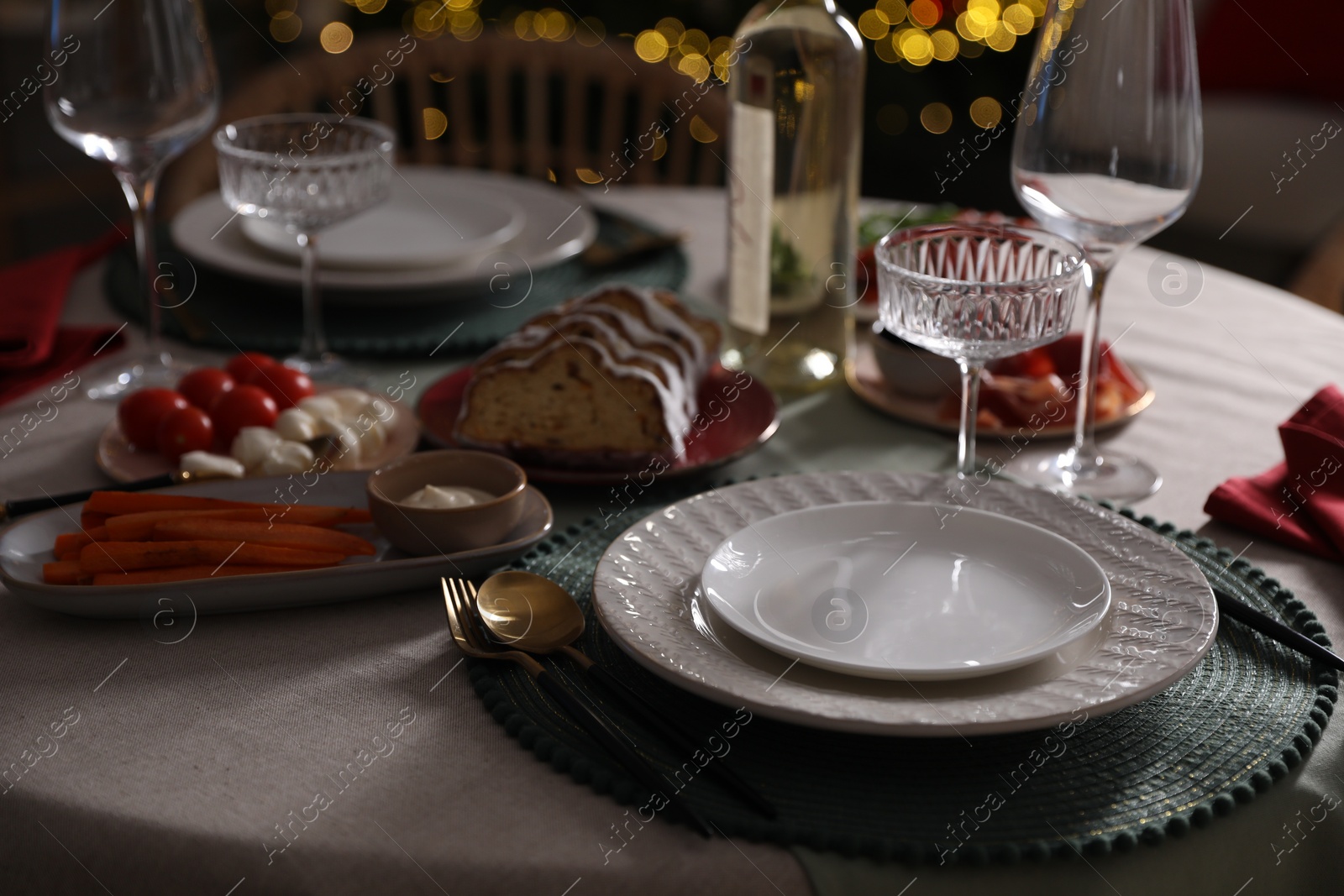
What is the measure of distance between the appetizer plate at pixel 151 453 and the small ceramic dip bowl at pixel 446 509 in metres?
0.07

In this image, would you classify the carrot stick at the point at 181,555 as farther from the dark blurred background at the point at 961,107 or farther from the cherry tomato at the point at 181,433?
the dark blurred background at the point at 961,107

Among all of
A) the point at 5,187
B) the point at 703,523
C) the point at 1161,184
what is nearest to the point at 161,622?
the point at 703,523

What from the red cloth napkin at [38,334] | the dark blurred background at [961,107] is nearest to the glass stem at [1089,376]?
the red cloth napkin at [38,334]

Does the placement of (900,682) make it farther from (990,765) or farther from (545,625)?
(545,625)

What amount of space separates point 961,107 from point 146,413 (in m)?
2.87

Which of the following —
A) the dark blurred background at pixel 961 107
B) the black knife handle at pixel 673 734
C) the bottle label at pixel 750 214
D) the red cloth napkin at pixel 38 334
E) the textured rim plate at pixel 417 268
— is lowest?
the dark blurred background at pixel 961 107

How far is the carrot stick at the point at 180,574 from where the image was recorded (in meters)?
0.75

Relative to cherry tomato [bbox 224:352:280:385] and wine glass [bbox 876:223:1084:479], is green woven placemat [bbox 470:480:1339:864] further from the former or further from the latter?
cherry tomato [bbox 224:352:280:385]

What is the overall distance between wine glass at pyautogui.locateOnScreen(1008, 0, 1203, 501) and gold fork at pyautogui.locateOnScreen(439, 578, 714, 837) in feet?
1.65

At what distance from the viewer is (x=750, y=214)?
1173mm

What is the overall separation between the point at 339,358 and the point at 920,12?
2.41 metres

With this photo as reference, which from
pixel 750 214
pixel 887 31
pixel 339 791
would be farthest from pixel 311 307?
pixel 887 31

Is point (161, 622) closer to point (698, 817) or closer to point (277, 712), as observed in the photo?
point (277, 712)

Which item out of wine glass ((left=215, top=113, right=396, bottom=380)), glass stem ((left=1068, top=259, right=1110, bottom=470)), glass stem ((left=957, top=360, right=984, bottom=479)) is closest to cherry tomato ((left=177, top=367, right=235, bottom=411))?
wine glass ((left=215, top=113, right=396, bottom=380))
